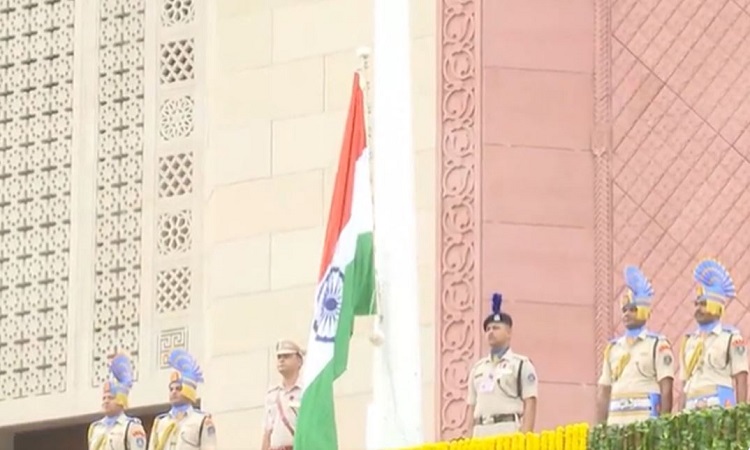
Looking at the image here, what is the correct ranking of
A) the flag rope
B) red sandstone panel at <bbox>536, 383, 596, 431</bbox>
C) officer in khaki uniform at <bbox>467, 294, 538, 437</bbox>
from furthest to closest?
1. red sandstone panel at <bbox>536, 383, 596, 431</bbox>
2. the flag rope
3. officer in khaki uniform at <bbox>467, 294, 538, 437</bbox>

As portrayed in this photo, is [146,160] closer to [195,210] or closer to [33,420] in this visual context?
[195,210]

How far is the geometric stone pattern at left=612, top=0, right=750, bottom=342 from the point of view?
1780cm

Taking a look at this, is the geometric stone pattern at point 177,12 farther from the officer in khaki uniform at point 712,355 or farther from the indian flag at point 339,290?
the officer in khaki uniform at point 712,355

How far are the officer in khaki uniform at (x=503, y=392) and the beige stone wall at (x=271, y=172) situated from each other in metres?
3.12

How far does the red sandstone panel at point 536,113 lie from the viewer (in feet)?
59.7

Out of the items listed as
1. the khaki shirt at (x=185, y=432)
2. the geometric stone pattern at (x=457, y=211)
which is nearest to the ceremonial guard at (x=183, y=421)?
the khaki shirt at (x=185, y=432)

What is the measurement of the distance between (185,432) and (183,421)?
0.09 meters

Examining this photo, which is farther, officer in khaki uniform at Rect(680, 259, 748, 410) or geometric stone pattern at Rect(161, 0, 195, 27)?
geometric stone pattern at Rect(161, 0, 195, 27)

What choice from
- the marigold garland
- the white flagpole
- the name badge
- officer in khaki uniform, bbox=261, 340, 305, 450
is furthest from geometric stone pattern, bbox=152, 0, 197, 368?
the marigold garland

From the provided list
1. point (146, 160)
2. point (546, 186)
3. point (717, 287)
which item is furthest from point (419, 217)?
point (717, 287)

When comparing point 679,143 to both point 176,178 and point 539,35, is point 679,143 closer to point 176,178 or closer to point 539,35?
point 539,35

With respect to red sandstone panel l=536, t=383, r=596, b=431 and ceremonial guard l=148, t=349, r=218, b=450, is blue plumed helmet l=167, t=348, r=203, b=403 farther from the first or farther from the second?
red sandstone panel l=536, t=383, r=596, b=431

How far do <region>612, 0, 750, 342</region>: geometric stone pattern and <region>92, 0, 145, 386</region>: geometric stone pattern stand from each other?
11.3 feet

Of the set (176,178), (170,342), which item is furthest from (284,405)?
(176,178)
